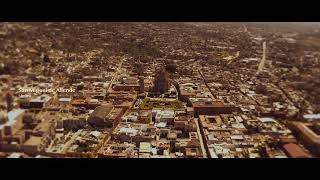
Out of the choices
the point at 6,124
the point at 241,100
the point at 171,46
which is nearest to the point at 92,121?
the point at 6,124

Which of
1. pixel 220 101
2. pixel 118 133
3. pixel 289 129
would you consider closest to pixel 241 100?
pixel 220 101

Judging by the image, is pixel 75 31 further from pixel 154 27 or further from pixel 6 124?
pixel 6 124

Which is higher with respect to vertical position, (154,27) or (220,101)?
(154,27)
